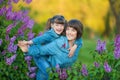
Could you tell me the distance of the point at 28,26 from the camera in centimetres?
675

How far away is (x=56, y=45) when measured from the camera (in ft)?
19.8

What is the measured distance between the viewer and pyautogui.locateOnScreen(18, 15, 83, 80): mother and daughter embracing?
19.8 feet

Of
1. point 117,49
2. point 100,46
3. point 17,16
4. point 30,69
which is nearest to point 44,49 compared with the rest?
point 30,69

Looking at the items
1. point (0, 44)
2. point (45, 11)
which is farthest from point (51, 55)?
point (45, 11)

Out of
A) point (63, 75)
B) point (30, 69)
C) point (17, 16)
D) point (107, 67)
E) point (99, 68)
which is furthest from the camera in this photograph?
point (17, 16)

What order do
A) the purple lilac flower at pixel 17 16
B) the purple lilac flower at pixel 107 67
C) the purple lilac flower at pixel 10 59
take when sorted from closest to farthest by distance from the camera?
the purple lilac flower at pixel 107 67 → the purple lilac flower at pixel 10 59 → the purple lilac flower at pixel 17 16

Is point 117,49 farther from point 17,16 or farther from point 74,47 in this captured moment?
point 17,16

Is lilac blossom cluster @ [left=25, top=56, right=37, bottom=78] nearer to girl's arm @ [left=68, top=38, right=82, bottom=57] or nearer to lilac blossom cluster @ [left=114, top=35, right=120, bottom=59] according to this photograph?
girl's arm @ [left=68, top=38, right=82, bottom=57]

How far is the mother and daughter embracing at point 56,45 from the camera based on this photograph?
6.02m

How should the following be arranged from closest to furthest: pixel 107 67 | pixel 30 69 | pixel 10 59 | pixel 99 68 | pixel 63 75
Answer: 1. pixel 107 67
2. pixel 99 68
3. pixel 63 75
4. pixel 10 59
5. pixel 30 69

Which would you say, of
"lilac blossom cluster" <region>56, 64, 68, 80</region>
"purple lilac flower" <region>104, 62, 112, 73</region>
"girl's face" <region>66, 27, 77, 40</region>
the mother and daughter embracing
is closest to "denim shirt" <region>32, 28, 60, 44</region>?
the mother and daughter embracing

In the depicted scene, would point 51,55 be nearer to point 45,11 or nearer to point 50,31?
point 50,31

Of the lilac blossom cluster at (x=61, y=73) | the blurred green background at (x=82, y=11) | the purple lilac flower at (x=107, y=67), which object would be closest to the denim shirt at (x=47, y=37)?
the lilac blossom cluster at (x=61, y=73)

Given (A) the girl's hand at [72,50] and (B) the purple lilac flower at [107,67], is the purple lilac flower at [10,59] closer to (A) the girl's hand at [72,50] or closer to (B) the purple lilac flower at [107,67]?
(A) the girl's hand at [72,50]
